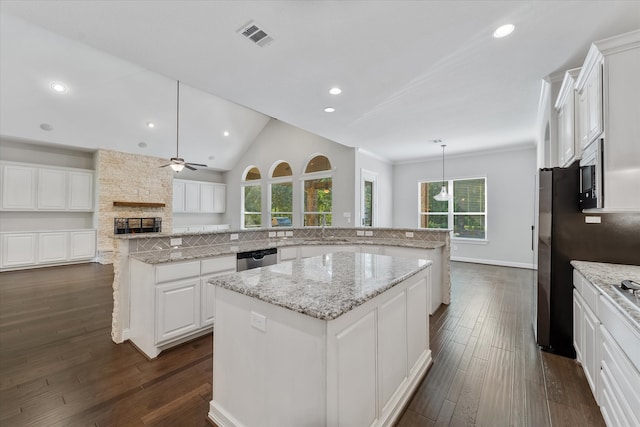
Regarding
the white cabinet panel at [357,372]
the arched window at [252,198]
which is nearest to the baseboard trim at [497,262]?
the arched window at [252,198]

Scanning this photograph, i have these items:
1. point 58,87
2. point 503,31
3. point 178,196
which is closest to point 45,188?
point 58,87

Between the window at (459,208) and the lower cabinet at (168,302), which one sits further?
the window at (459,208)

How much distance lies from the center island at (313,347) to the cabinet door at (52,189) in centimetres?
734

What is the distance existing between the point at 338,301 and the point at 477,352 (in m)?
2.05

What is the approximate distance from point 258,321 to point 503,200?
6909mm

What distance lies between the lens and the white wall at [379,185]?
6195 millimetres

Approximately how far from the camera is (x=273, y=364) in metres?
1.29

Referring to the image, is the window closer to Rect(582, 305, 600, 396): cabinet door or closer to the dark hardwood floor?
the dark hardwood floor

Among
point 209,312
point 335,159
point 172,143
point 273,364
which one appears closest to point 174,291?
point 209,312

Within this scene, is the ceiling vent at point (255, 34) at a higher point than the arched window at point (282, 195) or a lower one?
higher

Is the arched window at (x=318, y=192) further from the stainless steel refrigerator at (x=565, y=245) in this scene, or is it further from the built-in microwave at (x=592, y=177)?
the built-in microwave at (x=592, y=177)

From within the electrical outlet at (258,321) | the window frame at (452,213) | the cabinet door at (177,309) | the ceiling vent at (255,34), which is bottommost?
the cabinet door at (177,309)

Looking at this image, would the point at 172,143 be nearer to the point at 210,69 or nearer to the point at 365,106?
the point at 210,69

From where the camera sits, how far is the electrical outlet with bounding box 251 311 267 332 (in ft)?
4.38
